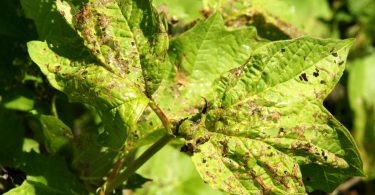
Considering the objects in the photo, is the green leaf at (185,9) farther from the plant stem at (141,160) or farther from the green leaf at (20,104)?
the plant stem at (141,160)

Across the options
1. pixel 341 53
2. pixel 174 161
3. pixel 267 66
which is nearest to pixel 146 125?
pixel 267 66

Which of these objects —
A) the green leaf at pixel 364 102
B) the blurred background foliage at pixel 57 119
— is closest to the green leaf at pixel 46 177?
the blurred background foliage at pixel 57 119

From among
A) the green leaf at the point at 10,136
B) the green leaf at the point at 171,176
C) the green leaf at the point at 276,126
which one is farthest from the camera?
the green leaf at the point at 171,176

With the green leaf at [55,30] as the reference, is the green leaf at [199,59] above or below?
below

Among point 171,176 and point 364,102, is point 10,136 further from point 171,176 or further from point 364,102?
point 364,102

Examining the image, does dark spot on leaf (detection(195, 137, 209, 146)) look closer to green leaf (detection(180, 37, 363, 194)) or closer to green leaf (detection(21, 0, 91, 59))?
green leaf (detection(180, 37, 363, 194))

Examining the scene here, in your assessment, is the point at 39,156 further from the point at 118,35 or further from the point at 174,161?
the point at 174,161

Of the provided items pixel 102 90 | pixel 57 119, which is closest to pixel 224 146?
pixel 102 90
